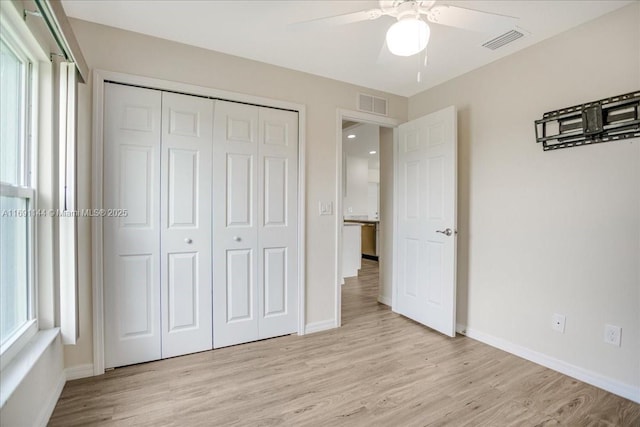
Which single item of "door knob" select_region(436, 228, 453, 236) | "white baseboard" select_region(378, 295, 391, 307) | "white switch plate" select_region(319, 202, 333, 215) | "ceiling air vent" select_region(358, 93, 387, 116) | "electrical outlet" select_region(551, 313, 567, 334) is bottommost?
"white baseboard" select_region(378, 295, 391, 307)

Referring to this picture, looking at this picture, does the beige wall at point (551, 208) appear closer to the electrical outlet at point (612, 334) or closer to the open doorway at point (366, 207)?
the electrical outlet at point (612, 334)

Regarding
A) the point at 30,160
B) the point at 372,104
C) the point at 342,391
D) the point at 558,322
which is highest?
the point at 372,104

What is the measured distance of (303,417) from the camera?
171 cm

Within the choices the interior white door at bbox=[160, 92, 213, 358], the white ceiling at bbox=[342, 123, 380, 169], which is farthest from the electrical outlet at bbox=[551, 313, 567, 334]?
the white ceiling at bbox=[342, 123, 380, 169]

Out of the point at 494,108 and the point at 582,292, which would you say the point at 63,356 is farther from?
the point at 494,108

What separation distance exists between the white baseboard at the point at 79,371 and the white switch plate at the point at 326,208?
2066 millimetres

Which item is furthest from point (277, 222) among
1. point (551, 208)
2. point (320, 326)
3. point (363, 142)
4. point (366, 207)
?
point (366, 207)

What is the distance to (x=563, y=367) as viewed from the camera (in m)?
2.20

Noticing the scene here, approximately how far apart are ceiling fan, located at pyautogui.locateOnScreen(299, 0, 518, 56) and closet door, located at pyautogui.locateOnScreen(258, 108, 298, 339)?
48.3 inches

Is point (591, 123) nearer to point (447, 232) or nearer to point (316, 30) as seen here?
point (447, 232)

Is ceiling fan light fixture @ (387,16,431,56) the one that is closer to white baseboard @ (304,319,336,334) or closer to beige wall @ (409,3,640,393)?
beige wall @ (409,3,640,393)

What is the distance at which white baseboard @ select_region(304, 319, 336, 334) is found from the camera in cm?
290

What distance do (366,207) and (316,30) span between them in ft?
19.7

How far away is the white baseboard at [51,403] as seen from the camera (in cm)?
159
